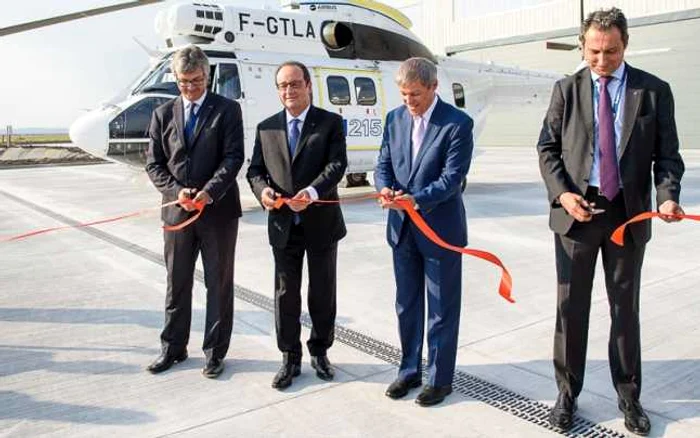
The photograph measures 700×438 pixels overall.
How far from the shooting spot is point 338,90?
1075 cm

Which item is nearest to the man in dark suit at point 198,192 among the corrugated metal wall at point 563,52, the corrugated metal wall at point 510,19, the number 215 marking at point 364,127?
the number 215 marking at point 364,127

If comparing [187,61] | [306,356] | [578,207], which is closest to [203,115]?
[187,61]

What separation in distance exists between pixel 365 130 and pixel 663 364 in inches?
315

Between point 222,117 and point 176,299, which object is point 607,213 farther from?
point 176,299

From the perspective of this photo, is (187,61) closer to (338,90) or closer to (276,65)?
(276,65)

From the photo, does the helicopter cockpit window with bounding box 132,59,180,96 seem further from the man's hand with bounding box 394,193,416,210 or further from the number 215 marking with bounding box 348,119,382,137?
the man's hand with bounding box 394,193,416,210

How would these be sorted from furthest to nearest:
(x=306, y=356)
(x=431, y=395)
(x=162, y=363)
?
(x=306, y=356), (x=162, y=363), (x=431, y=395)

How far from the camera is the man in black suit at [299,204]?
3.56 meters

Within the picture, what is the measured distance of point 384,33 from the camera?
1170 cm

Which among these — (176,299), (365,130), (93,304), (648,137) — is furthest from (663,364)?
(365,130)

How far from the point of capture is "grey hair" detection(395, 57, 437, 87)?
3.16 meters

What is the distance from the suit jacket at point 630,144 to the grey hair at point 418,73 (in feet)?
2.11

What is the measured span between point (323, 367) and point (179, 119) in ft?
5.87

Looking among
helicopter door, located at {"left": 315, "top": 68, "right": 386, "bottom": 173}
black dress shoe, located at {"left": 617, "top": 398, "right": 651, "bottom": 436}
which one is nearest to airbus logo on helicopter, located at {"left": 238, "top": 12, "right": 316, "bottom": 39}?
helicopter door, located at {"left": 315, "top": 68, "right": 386, "bottom": 173}
